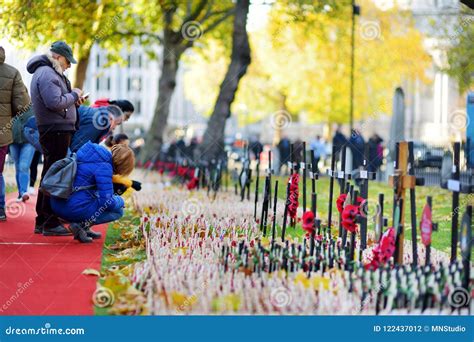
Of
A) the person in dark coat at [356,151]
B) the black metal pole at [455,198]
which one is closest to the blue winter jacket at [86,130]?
the black metal pole at [455,198]

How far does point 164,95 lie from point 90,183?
71.9ft

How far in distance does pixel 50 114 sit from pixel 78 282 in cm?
297

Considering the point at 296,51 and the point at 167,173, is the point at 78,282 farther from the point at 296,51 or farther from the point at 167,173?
the point at 296,51

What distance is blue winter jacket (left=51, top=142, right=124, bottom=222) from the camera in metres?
9.82

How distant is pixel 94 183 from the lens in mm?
9961

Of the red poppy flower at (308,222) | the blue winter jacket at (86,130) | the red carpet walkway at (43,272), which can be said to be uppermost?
the blue winter jacket at (86,130)

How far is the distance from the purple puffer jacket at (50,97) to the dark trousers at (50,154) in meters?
0.08

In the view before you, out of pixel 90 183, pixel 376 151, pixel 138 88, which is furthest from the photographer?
pixel 138 88

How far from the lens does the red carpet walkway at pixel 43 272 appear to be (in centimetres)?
702

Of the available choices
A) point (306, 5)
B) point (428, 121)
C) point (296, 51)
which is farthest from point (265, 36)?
point (428, 121)

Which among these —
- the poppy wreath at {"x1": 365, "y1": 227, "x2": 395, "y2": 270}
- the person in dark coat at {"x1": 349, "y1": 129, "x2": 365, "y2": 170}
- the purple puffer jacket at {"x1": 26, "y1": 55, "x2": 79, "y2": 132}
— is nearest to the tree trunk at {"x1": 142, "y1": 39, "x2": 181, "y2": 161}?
the person in dark coat at {"x1": 349, "y1": 129, "x2": 365, "y2": 170}

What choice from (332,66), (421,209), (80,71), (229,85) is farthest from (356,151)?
(332,66)

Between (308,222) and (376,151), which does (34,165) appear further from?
(376,151)

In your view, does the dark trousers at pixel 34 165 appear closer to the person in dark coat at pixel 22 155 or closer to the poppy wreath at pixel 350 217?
the person in dark coat at pixel 22 155
